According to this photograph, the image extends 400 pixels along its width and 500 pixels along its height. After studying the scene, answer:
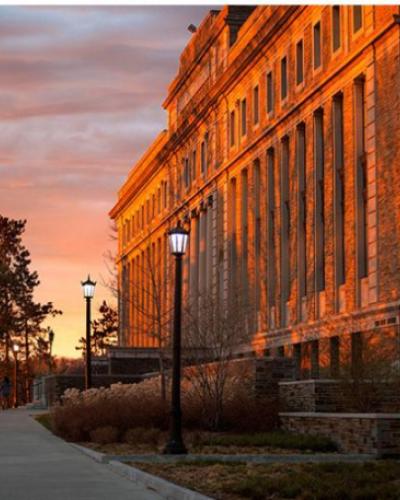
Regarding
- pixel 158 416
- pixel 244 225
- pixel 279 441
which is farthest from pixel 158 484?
pixel 244 225

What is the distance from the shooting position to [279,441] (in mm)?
23219

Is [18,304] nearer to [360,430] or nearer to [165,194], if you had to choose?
[165,194]

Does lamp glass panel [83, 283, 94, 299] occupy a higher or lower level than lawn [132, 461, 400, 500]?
higher

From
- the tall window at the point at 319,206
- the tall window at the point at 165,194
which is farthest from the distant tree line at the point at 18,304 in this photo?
the tall window at the point at 319,206

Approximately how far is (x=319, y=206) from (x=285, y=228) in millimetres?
4625

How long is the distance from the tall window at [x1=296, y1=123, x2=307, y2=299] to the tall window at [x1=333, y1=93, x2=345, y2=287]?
416 centimetres

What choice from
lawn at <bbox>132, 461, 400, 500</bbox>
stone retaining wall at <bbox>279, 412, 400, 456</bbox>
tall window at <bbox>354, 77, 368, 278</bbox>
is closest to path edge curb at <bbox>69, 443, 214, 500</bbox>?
lawn at <bbox>132, 461, 400, 500</bbox>

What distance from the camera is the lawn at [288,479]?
13719 millimetres

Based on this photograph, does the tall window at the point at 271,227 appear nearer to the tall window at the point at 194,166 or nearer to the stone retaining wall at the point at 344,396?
the tall window at the point at 194,166

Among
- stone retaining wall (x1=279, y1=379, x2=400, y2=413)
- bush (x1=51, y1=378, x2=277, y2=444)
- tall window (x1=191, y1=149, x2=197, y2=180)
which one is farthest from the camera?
tall window (x1=191, y1=149, x2=197, y2=180)

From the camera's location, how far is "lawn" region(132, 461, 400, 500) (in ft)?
45.0

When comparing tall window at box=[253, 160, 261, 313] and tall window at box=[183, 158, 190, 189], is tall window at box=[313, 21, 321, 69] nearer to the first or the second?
tall window at box=[253, 160, 261, 313]

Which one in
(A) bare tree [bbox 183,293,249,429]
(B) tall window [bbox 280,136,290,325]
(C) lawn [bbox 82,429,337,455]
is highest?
(B) tall window [bbox 280,136,290,325]

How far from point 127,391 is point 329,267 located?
9519 mm
